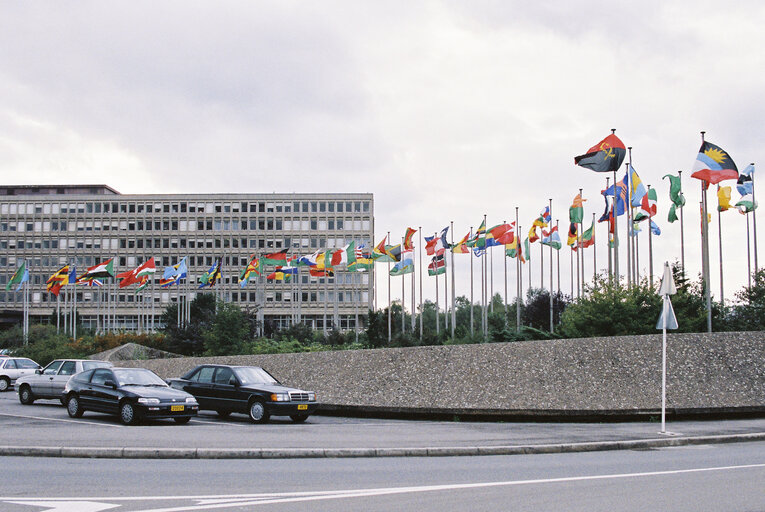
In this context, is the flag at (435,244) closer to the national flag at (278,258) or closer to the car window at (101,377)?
the national flag at (278,258)

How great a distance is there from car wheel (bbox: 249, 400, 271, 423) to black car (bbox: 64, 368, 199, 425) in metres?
1.70

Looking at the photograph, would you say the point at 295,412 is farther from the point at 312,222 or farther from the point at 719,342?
the point at 312,222

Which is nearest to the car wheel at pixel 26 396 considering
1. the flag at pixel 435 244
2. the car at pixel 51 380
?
the car at pixel 51 380

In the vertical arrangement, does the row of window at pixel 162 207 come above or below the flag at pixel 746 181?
above

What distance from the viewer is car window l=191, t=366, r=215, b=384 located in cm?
2152

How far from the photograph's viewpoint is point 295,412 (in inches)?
777

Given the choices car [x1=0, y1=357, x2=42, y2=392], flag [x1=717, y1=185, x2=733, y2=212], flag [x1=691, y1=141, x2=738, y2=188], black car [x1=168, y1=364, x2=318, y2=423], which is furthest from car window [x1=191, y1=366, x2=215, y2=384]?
flag [x1=717, y1=185, x2=733, y2=212]

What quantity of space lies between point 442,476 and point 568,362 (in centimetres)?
1119

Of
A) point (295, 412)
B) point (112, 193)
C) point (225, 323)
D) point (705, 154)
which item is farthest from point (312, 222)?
point (295, 412)

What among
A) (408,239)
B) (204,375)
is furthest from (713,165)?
(408,239)

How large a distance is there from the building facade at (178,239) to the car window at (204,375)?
94.9m

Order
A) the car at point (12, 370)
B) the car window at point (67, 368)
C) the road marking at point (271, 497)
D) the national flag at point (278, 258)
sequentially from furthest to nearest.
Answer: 1. the national flag at point (278, 258)
2. the car at point (12, 370)
3. the car window at point (67, 368)
4. the road marking at point (271, 497)

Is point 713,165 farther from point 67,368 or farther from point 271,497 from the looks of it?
point 271,497

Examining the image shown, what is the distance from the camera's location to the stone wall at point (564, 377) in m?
19.4
